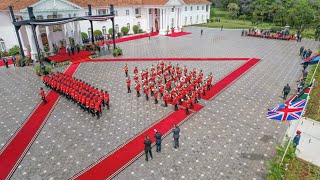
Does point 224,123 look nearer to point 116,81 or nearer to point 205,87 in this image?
point 205,87

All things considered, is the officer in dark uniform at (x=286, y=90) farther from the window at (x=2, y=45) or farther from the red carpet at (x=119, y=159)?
the window at (x=2, y=45)

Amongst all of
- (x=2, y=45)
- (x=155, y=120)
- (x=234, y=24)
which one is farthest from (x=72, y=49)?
(x=234, y=24)

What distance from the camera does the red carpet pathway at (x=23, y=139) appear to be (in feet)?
39.3

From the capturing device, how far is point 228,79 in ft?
73.2

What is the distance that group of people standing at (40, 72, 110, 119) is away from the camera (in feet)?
52.2

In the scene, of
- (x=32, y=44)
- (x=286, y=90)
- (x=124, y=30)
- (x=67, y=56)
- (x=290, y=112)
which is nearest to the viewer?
(x=290, y=112)

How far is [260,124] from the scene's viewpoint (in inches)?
594

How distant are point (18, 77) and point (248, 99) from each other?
2112 centimetres

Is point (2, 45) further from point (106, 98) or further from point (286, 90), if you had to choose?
point (286, 90)

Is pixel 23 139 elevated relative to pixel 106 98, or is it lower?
lower

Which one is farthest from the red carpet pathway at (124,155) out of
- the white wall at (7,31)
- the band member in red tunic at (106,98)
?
the white wall at (7,31)

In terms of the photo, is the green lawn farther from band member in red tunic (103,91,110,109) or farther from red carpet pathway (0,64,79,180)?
red carpet pathway (0,64,79,180)

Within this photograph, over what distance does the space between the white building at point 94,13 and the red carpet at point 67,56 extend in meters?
1.93

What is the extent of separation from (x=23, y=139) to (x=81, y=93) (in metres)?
4.51
